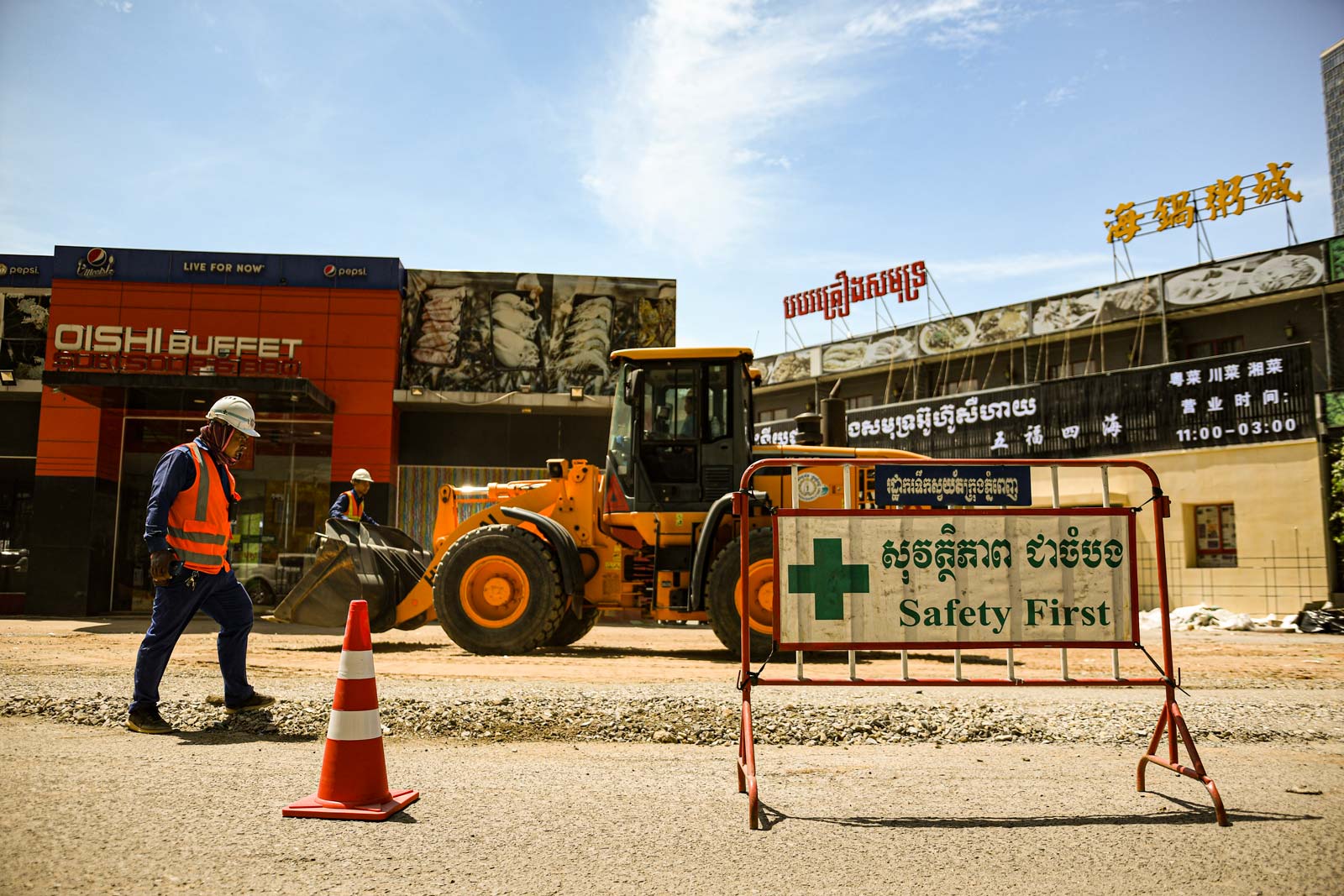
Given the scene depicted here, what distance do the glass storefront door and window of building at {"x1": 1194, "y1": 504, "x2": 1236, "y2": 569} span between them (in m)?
22.1

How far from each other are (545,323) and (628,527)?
41.2 ft

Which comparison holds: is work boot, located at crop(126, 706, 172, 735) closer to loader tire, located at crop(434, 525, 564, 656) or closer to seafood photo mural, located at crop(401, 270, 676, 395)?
loader tire, located at crop(434, 525, 564, 656)

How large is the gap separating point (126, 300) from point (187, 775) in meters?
19.3

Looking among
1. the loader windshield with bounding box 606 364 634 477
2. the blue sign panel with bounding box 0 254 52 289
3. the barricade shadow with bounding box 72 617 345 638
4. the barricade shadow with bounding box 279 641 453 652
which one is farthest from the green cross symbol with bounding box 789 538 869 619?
the blue sign panel with bounding box 0 254 52 289

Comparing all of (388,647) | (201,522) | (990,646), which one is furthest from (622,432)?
(990,646)

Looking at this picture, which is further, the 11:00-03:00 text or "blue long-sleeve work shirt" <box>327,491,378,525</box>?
the 11:00-03:00 text

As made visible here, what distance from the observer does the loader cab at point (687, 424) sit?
10609 millimetres

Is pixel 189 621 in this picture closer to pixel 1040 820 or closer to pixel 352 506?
pixel 1040 820

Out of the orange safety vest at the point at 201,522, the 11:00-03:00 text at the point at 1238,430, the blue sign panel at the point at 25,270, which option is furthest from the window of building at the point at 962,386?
the orange safety vest at the point at 201,522

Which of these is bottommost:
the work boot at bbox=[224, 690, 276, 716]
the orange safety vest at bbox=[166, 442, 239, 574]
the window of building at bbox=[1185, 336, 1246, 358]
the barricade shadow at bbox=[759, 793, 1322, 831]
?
the barricade shadow at bbox=[759, 793, 1322, 831]

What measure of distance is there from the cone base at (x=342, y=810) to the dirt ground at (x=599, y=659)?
4310 mm

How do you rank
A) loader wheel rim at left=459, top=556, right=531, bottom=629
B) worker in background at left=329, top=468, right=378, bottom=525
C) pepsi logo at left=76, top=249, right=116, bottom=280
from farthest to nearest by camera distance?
pepsi logo at left=76, top=249, right=116, bottom=280, worker in background at left=329, top=468, right=378, bottom=525, loader wheel rim at left=459, top=556, right=531, bottom=629

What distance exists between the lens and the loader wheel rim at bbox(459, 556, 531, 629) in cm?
1045

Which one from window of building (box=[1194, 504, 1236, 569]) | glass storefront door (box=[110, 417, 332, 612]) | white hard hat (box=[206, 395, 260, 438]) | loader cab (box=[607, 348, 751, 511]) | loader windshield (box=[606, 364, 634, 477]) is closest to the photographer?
white hard hat (box=[206, 395, 260, 438])
